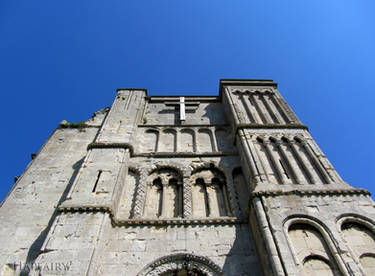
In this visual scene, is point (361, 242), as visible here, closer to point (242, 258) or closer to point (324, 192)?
point (324, 192)

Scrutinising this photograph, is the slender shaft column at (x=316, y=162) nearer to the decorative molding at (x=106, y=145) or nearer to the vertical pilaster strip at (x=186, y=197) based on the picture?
the vertical pilaster strip at (x=186, y=197)

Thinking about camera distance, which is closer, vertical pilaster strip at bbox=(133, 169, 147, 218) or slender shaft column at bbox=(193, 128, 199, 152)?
vertical pilaster strip at bbox=(133, 169, 147, 218)

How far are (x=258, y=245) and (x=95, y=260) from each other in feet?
11.8

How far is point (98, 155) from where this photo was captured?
8883 mm

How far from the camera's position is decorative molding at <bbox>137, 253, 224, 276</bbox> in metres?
5.96

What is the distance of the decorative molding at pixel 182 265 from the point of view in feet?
19.6

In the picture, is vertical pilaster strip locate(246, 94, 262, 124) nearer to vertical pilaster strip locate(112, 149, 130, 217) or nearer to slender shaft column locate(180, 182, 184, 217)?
slender shaft column locate(180, 182, 184, 217)

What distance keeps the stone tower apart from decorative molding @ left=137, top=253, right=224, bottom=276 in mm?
22

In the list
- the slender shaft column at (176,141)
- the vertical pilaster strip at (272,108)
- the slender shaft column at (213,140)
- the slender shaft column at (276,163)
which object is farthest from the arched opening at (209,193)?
the vertical pilaster strip at (272,108)

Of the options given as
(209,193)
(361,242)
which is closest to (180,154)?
(209,193)

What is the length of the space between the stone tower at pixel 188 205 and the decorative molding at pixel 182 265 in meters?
0.02

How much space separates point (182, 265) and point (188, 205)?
6.08 ft

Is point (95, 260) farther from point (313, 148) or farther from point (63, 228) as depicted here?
point (313, 148)

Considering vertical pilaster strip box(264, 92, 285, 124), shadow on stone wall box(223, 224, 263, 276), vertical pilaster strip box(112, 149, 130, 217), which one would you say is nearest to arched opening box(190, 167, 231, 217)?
shadow on stone wall box(223, 224, 263, 276)
